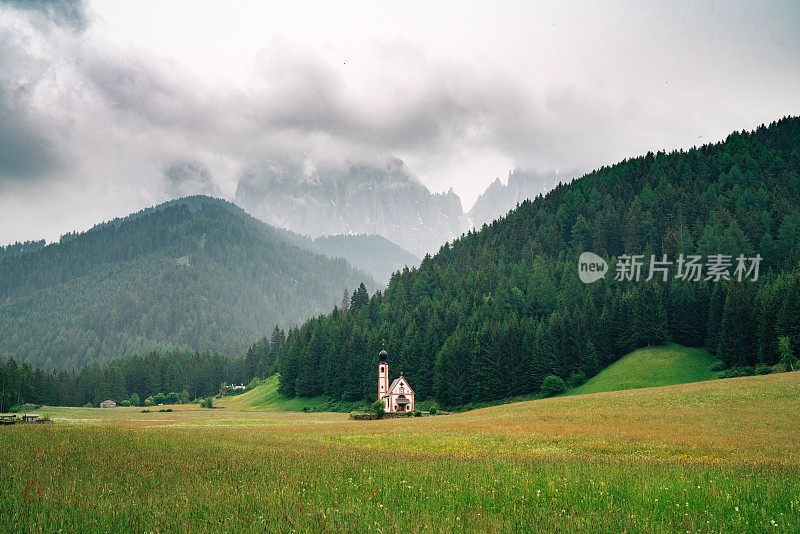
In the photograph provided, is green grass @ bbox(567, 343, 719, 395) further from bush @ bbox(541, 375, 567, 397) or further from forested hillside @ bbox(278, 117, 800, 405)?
forested hillside @ bbox(278, 117, 800, 405)

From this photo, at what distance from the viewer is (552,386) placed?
8400 centimetres

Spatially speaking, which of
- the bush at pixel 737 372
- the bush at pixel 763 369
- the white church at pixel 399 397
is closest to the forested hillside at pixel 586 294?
the bush at pixel 763 369

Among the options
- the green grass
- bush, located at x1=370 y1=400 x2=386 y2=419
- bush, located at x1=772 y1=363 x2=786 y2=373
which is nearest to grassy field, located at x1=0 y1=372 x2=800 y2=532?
bush, located at x1=370 y1=400 x2=386 y2=419

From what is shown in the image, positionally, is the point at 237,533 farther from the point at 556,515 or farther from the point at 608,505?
the point at 608,505

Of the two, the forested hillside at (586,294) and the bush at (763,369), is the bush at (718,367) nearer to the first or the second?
the forested hillside at (586,294)

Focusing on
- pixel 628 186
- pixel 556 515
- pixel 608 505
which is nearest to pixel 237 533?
pixel 556 515

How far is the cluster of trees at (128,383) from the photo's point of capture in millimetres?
138413
